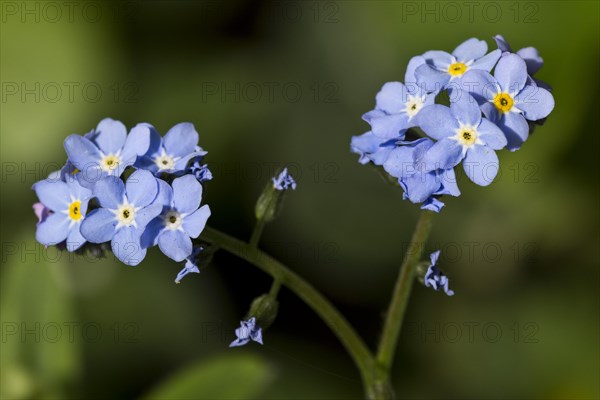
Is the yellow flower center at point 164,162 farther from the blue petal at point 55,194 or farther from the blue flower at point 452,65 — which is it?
the blue flower at point 452,65

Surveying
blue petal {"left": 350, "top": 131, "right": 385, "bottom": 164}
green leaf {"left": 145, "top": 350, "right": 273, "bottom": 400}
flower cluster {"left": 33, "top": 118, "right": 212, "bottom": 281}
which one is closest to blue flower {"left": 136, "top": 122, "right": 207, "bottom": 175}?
flower cluster {"left": 33, "top": 118, "right": 212, "bottom": 281}

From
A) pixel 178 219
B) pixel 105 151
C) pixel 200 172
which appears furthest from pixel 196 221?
pixel 105 151

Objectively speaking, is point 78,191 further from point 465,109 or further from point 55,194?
point 465,109

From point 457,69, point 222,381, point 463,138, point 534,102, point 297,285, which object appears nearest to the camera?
point 463,138

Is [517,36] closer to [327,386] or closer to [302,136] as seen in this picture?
[302,136]

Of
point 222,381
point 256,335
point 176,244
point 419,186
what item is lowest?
point 222,381

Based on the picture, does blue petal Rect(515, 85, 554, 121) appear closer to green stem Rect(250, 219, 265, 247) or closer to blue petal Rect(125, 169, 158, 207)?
green stem Rect(250, 219, 265, 247)

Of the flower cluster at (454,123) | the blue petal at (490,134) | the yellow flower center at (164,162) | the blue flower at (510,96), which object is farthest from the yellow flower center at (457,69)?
the yellow flower center at (164,162)
